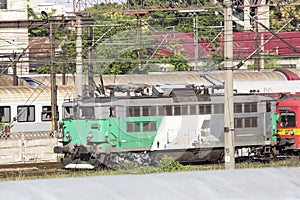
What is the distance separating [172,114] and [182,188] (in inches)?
750

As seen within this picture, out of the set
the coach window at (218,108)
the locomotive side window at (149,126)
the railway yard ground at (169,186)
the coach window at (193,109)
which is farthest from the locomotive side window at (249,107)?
the railway yard ground at (169,186)

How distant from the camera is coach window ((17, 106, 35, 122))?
30766 mm

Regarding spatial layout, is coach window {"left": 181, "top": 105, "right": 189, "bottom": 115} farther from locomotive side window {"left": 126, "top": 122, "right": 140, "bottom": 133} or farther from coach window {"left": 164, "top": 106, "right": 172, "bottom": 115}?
locomotive side window {"left": 126, "top": 122, "right": 140, "bottom": 133}

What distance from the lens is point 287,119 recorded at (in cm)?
2588

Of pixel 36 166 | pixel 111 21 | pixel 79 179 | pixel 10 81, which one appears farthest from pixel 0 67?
pixel 79 179

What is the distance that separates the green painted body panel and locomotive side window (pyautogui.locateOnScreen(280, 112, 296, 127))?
547cm

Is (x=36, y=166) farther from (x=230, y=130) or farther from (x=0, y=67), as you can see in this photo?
(x=0, y=67)

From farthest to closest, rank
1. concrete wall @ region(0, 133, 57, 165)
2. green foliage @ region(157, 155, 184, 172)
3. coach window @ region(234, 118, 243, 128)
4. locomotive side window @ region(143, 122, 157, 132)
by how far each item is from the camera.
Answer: concrete wall @ region(0, 133, 57, 165)
coach window @ region(234, 118, 243, 128)
locomotive side window @ region(143, 122, 157, 132)
green foliage @ region(157, 155, 184, 172)

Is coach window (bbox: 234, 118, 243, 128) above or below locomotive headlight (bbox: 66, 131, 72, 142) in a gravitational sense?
above

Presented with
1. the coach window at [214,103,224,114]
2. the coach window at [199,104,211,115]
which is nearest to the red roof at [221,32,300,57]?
the coach window at [214,103,224,114]

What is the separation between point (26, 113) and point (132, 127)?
973 centimetres

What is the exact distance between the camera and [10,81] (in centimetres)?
3725

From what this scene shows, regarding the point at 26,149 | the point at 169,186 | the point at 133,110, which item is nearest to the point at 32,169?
the point at 26,149

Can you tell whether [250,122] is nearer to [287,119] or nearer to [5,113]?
[287,119]
